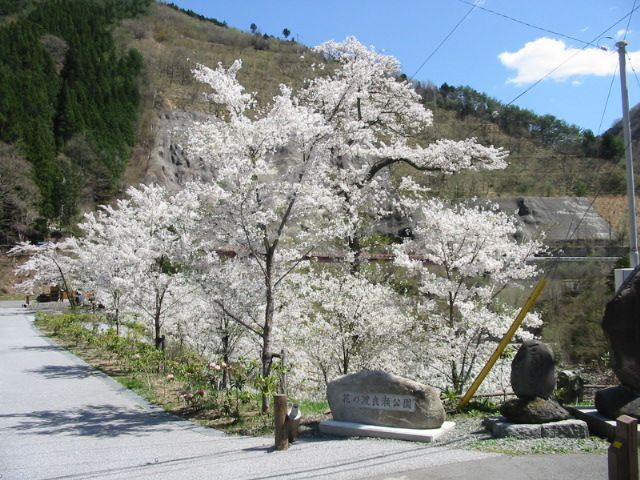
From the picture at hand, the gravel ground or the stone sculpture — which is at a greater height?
the stone sculpture

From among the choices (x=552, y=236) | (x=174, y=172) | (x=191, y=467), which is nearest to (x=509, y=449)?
(x=191, y=467)

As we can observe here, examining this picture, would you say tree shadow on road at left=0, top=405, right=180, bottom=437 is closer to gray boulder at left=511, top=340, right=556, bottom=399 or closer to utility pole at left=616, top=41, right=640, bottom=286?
gray boulder at left=511, top=340, right=556, bottom=399

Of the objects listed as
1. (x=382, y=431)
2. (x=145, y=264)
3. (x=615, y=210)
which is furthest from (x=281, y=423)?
(x=615, y=210)

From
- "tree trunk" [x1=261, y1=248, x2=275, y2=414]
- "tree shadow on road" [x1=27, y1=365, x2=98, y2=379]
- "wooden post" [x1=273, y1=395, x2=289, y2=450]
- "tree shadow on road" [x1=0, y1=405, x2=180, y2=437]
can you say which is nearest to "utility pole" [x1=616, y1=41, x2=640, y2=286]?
Answer: "tree trunk" [x1=261, y1=248, x2=275, y2=414]

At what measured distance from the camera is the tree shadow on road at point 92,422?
824 centimetres

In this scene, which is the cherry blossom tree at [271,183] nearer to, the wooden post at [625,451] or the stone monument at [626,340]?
the stone monument at [626,340]

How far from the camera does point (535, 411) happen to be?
6.95 meters

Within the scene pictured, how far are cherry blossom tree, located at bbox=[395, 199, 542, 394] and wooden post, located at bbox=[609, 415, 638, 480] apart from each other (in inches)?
252

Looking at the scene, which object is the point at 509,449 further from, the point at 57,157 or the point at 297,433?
the point at 57,157

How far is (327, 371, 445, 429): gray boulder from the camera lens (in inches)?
287

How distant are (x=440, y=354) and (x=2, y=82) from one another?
5295cm

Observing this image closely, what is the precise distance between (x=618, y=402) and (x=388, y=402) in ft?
9.26

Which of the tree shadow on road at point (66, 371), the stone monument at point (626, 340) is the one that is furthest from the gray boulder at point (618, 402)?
the tree shadow on road at point (66, 371)

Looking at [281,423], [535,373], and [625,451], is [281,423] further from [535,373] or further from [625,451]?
[625,451]
